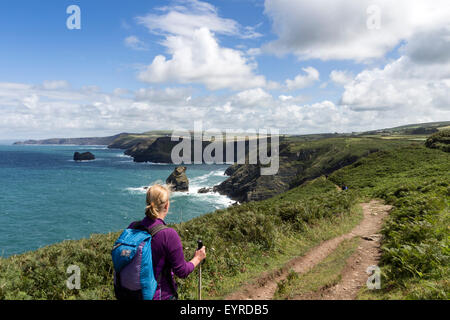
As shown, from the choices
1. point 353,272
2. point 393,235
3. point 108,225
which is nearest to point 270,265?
point 353,272

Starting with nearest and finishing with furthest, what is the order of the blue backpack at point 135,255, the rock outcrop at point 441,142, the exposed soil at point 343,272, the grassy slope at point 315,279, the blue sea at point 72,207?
1. the blue backpack at point 135,255
2. the exposed soil at point 343,272
3. the grassy slope at point 315,279
4. the rock outcrop at point 441,142
5. the blue sea at point 72,207

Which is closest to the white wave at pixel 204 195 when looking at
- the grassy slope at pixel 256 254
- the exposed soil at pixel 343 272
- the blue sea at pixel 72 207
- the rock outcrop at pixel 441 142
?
the blue sea at pixel 72 207

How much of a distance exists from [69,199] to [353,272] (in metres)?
87.0

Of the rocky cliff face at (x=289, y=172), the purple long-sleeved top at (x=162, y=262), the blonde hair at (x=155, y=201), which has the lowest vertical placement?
the rocky cliff face at (x=289, y=172)

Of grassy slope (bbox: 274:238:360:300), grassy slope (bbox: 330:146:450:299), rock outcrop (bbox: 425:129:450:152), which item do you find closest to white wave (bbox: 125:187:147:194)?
rock outcrop (bbox: 425:129:450:152)

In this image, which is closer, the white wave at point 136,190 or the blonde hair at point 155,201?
the blonde hair at point 155,201

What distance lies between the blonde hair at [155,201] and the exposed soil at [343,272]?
4.90m

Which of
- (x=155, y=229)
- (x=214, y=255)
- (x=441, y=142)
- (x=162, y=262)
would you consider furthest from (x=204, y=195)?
(x=155, y=229)

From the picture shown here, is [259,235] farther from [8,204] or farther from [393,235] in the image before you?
[8,204]

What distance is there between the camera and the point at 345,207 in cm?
1669

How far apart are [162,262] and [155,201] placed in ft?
2.74

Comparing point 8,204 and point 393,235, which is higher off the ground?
point 393,235

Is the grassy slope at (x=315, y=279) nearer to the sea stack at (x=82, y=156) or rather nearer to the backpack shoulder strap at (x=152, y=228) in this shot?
the backpack shoulder strap at (x=152, y=228)

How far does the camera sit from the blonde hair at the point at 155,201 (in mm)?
3472
